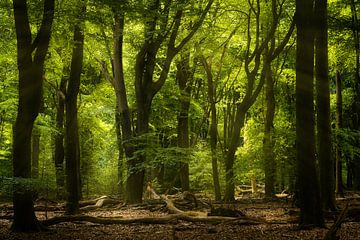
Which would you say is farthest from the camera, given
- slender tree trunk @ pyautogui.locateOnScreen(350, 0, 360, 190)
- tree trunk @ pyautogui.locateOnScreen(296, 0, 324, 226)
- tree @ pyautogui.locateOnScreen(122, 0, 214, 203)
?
slender tree trunk @ pyautogui.locateOnScreen(350, 0, 360, 190)

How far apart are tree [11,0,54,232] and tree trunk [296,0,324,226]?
244 inches

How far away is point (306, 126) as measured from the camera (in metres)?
9.79

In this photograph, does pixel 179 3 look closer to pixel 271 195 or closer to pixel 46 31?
pixel 46 31

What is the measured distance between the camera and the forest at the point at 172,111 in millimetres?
10008

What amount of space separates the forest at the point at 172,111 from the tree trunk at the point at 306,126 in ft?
0.08

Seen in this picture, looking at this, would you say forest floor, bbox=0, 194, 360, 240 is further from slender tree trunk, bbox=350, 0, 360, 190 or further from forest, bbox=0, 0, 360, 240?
slender tree trunk, bbox=350, 0, 360, 190

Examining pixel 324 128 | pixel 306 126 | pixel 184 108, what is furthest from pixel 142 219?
pixel 184 108

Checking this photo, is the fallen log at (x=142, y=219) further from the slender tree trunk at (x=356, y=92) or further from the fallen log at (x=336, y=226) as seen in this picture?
the slender tree trunk at (x=356, y=92)

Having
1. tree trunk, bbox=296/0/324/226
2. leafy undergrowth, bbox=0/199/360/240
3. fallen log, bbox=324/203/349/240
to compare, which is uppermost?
tree trunk, bbox=296/0/324/226

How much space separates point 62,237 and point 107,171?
23679 millimetres

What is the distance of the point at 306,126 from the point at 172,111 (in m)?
16.2

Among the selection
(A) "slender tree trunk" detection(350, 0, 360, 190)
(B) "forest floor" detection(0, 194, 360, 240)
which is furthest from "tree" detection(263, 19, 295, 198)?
(B) "forest floor" detection(0, 194, 360, 240)

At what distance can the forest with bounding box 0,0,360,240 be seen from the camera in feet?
32.8

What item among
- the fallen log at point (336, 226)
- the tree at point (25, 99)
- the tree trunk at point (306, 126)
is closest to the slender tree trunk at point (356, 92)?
the tree trunk at point (306, 126)
